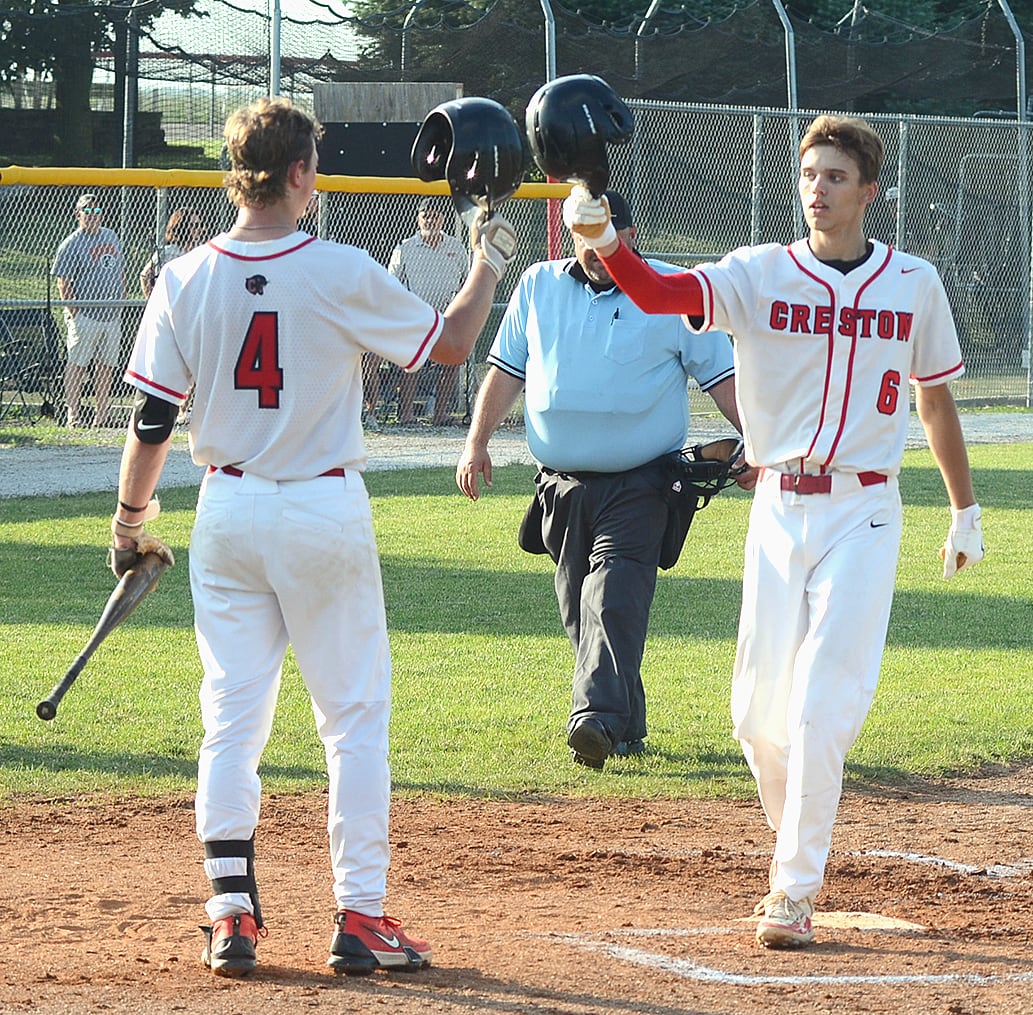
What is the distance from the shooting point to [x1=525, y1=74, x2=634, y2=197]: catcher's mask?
477 cm

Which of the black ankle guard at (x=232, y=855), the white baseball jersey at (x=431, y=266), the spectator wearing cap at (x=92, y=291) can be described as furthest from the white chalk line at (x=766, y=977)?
the white baseball jersey at (x=431, y=266)

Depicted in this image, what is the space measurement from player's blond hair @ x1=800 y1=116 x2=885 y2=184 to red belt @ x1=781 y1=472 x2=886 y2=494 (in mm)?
780

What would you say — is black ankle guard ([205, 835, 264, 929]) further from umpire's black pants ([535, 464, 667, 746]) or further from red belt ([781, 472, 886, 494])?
umpire's black pants ([535, 464, 667, 746])

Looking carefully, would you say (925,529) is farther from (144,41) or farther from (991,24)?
(991,24)

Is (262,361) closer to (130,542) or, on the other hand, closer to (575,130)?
(130,542)

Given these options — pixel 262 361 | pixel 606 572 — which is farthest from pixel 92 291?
pixel 262 361

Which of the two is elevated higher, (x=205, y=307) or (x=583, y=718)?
(x=205, y=307)

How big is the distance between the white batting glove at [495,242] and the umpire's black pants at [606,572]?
1.98m

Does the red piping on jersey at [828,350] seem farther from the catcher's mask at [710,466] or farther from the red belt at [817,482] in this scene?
the catcher's mask at [710,466]

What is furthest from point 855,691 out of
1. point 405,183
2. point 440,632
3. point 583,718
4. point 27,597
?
point 405,183

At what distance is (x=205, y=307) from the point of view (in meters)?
4.09

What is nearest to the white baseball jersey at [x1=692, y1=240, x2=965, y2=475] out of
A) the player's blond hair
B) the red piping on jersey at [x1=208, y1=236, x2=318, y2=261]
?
the player's blond hair

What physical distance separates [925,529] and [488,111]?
25.9 feet

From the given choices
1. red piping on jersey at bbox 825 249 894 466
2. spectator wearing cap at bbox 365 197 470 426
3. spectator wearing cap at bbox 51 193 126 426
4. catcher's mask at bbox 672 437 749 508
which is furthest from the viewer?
spectator wearing cap at bbox 365 197 470 426
